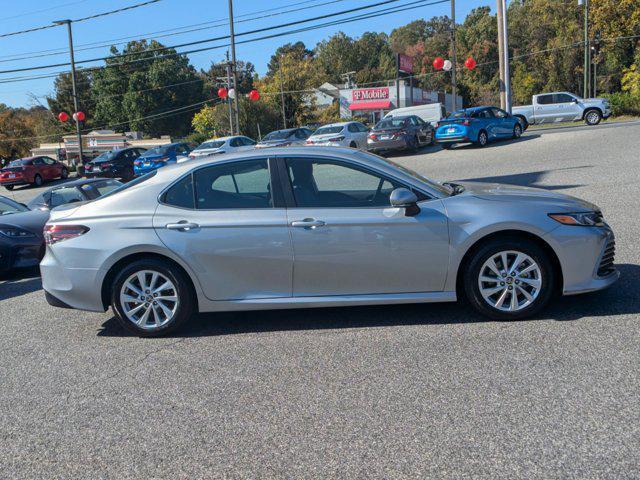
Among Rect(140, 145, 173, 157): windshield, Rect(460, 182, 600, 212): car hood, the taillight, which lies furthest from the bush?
the taillight

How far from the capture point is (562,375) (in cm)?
414

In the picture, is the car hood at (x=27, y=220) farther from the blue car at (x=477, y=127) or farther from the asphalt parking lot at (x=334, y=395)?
the blue car at (x=477, y=127)

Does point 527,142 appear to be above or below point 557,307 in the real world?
above

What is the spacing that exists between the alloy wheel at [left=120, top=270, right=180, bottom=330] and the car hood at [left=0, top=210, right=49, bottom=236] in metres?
4.79

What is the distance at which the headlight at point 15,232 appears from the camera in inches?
361

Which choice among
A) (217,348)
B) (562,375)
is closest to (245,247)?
(217,348)

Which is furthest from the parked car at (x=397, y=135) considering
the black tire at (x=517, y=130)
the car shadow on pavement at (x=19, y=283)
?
the car shadow on pavement at (x=19, y=283)

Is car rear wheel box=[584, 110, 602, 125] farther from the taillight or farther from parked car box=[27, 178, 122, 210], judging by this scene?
the taillight

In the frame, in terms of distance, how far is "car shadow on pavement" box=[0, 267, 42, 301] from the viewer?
320 inches

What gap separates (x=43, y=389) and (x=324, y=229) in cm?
252

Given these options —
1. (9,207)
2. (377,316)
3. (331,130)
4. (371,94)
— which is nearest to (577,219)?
(377,316)

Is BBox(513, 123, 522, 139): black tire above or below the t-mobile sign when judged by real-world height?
below

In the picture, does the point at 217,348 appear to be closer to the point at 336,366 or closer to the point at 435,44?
the point at 336,366

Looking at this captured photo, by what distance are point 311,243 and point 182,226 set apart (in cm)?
115
